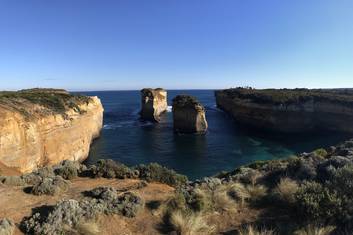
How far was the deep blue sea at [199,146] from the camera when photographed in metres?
34.0

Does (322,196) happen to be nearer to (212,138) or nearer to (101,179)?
(101,179)

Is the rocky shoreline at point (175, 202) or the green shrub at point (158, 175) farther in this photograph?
the green shrub at point (158, 175)

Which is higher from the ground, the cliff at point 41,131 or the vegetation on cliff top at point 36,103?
the vegetation on cliff top at point 36,103

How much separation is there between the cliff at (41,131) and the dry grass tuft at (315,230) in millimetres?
19567

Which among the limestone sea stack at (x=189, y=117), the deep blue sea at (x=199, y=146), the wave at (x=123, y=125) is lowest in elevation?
the deep blue sea at (x=199, y=146)

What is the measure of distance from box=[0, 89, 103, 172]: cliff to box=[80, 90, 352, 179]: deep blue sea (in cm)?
329

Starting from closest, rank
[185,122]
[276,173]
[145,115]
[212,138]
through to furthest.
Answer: [276,173]
[212,138]
[185,122]
[145,115]

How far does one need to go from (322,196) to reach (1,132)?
855 inches

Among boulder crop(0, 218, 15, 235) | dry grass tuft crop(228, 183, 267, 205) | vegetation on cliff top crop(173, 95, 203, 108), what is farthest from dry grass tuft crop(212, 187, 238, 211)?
vegetation on cliff top crop(173, 95, 203, 108)

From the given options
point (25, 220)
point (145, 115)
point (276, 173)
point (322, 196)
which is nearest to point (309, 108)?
point (145, 115)

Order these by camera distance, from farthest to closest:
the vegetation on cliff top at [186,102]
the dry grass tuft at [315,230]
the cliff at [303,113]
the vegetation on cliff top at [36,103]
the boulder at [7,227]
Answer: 1. the cliff at [303,113]
2. the vegetation on cliff top at [186,102]
3. the vegetation on cliff top at [36,103]
4. the dry grass tuft at [315,230]
5. the boulder at [7,227]

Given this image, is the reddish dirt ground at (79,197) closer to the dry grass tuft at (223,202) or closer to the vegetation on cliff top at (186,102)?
the dry grass tuft at (223,202)

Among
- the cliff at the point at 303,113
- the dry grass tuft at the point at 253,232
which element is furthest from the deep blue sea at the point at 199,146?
the dry grass tuft at the point at 253,232

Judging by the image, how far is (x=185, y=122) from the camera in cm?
5250
